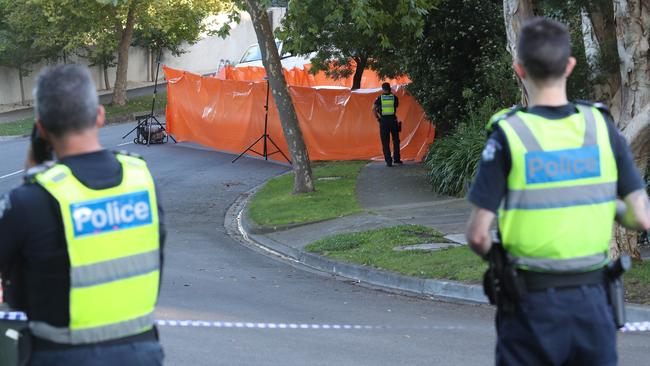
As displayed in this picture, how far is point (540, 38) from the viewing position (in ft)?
12.4

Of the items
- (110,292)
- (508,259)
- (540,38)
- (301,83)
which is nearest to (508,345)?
(508,259)

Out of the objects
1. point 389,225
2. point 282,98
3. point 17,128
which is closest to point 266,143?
point 282,98

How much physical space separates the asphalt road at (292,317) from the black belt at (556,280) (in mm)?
3643

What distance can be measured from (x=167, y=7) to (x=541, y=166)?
32231 millimetres

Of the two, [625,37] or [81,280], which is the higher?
[625,37]

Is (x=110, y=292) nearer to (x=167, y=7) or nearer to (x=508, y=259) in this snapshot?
(x=508, y=259)

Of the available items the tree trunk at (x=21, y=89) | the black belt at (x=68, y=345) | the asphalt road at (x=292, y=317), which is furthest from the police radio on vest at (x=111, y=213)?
the tree trunk at (x=21, y=89)

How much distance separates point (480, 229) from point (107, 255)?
1.39 meters

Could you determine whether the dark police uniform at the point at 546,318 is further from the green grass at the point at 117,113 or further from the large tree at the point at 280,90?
the green grass at the point at 117,113

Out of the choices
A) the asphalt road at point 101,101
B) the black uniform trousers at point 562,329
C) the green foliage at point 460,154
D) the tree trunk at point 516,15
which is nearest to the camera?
the black uniform trousers at point 562,329

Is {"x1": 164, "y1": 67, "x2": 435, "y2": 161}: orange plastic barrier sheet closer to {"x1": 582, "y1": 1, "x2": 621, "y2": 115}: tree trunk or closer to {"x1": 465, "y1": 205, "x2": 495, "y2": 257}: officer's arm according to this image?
{"x1": 582, "y1": 1, "x2": 621, "y2": 115}: tree trunk

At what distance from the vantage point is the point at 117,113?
Result: 3531cm

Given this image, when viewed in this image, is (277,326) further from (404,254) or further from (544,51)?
(544,51)

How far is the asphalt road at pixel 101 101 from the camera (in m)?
36.1
